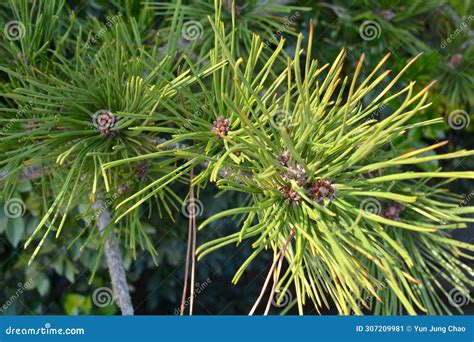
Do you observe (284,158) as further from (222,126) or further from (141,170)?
(141,170)

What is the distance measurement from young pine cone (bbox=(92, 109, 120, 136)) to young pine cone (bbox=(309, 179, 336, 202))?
0.61 feet

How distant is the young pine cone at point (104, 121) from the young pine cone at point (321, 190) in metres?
0.18

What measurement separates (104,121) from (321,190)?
20 centimetres

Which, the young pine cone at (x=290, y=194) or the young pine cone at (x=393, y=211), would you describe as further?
the young pine cone at (x=393, y=211)

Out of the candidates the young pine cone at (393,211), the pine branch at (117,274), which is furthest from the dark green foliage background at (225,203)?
the pine branch at (117,274)

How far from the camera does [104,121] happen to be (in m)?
0.46

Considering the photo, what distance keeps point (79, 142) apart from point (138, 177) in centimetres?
9

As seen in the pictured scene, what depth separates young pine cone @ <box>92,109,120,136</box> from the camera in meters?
0.46

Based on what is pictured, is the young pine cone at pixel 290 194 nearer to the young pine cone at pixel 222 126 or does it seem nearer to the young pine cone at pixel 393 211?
the young pine cone at pixel 222 126

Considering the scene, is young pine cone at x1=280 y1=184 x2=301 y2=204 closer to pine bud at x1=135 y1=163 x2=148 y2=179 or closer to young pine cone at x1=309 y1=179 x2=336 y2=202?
young pine cone at x1=309 y1=179 x2=336 y2=202

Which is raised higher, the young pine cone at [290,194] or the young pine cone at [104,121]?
the young pine cone at [104,121]

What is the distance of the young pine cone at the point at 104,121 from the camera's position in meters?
0.46
